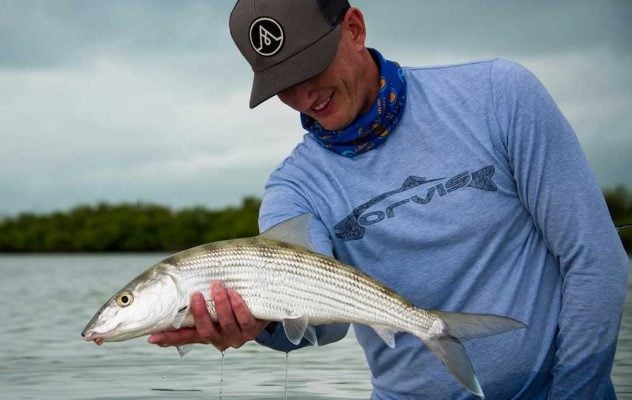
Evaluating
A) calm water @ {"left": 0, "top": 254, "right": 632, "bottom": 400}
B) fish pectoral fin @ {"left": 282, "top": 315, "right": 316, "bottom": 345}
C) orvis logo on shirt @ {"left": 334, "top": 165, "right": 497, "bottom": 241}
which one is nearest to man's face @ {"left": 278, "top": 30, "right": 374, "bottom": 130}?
orvis logo on shirt @ {"left": 334, "top": 165, "right": 497, "bottom": 241}

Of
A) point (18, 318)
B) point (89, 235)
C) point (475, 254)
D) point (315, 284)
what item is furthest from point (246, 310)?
point (89, 235)

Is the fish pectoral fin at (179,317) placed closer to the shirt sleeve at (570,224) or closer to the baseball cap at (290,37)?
the baseball cap at (290,37)

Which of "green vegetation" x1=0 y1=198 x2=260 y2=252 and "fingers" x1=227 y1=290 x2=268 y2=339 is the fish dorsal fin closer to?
"fingers" x1=227 y1=290 x2=268 y2=339

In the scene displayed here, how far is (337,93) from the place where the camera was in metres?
3.86

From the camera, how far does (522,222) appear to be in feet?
12.5

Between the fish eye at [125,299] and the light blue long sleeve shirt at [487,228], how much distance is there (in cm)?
57

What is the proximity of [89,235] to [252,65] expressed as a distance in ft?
223

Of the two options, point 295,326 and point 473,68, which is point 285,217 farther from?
point 473,68

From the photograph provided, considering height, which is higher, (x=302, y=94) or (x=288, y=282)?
(x=302, y=94)

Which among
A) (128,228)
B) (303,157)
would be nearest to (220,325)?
(303,157)

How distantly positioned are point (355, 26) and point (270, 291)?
1010mm

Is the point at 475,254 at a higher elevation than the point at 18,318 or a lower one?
higher

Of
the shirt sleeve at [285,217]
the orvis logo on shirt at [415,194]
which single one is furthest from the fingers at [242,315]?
the orvis logo on shirt at [415,194]

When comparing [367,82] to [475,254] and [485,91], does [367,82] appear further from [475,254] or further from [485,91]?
[475,254]
